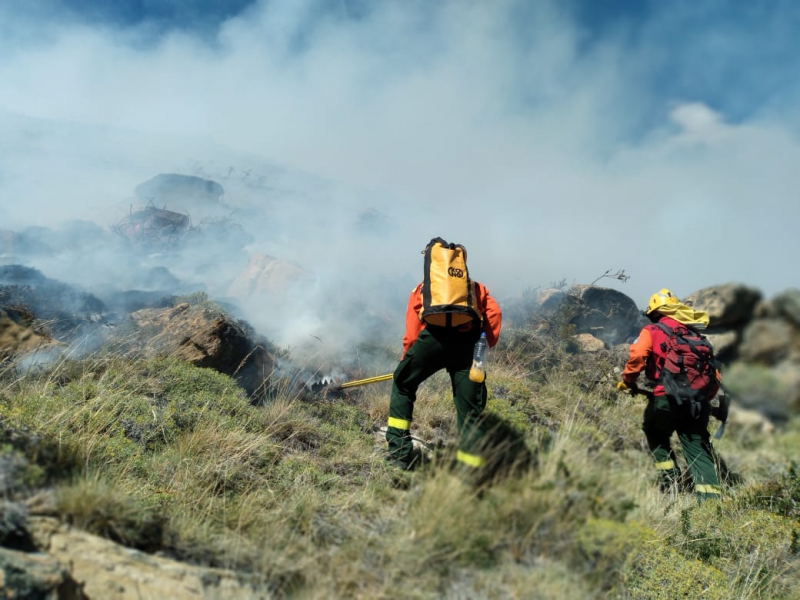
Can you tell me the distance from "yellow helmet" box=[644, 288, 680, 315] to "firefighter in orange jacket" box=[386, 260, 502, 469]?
194cm

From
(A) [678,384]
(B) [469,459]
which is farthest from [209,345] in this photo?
(A) [678,384]

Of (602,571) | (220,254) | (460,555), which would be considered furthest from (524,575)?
(220,254)

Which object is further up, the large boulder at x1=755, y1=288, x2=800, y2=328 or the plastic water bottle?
the large boulder at x1=755, y1=288, x2=800, y2=328

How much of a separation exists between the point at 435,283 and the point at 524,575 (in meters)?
1.88

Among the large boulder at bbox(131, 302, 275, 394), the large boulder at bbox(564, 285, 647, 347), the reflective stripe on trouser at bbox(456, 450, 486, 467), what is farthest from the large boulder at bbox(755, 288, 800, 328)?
the large boulder at bbox(564, 285, 647, 347)

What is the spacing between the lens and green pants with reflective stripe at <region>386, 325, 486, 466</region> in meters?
3.28

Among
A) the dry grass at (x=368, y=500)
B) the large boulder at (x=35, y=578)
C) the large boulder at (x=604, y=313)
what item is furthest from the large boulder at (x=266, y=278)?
the large boulder at (x=35, y=578)

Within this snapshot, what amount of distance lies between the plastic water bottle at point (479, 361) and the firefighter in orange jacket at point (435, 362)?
47mm

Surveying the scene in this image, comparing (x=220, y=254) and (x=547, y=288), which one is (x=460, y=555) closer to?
(x=547, y=288)

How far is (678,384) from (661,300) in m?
0.78

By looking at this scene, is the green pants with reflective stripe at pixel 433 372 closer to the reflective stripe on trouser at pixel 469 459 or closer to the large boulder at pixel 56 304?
the reflective stripe on trouser at pixel 469 459

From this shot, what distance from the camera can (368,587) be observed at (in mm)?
1782

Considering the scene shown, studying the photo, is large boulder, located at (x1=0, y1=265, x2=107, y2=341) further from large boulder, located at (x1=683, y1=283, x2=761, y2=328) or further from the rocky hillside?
large boulder, located at (x1=683, y1=283, x2=761, y2=328)

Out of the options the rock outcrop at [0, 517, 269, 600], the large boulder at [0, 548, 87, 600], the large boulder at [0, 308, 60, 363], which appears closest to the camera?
the large boulder at [0, 548, 87, 600]
